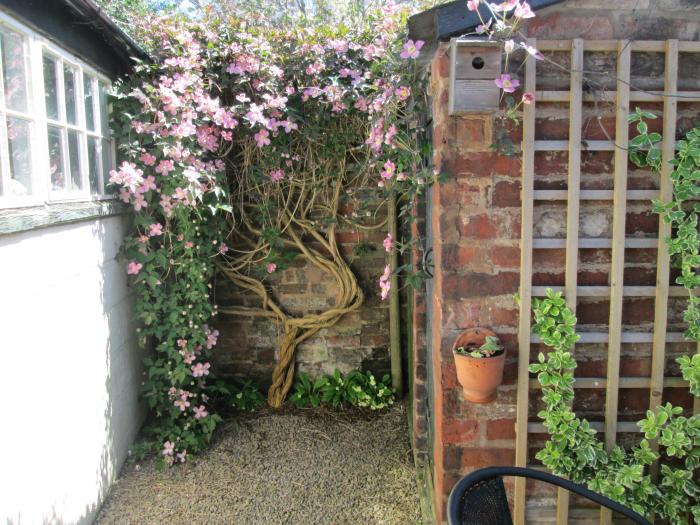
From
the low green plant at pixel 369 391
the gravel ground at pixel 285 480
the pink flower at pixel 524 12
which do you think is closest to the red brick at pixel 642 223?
the pink flower at pixel 524 12

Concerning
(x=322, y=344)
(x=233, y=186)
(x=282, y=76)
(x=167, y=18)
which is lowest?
(x=322, y=344)

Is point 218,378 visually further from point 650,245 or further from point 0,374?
point 650,245

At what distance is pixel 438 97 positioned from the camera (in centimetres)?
196

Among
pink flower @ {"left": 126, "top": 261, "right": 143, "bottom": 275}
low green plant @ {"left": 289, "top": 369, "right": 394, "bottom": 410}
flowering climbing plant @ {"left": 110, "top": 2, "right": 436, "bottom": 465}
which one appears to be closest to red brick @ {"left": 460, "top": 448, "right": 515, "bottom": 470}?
flowering climbing plant @ {"left": 110, "top": 2, "right": 436, "bottom": 465}

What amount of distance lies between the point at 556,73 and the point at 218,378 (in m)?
3.05

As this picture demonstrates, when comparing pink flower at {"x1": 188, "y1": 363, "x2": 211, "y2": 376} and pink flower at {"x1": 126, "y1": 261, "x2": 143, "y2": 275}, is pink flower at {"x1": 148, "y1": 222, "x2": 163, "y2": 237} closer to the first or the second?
pink flower at {"x1": 126, "y1": 261, "x2": 143, "y2": 275}

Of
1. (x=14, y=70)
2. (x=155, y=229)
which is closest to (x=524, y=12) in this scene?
(x=14, y=70)

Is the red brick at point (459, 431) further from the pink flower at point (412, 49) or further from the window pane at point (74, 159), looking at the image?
the window pane at point (74, 159)

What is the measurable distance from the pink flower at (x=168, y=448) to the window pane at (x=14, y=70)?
6.38 ft

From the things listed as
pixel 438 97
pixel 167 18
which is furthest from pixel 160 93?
pixel 438 97

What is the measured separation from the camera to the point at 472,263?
6.44 ft

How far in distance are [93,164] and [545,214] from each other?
2178 mm

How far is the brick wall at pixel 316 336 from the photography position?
3857mm

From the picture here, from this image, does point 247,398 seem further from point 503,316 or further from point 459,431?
point 503,316
